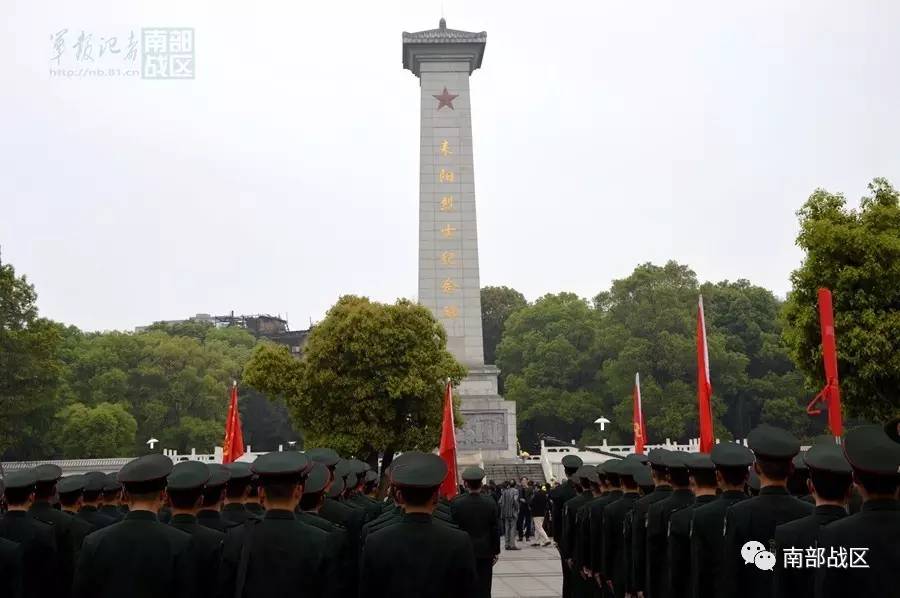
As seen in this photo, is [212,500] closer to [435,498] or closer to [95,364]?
[435,498]

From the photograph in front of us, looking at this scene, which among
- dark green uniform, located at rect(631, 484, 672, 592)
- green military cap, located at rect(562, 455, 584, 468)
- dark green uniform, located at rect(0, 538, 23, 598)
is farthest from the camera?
green military cap, located at rect(562, 455, 584, 468)

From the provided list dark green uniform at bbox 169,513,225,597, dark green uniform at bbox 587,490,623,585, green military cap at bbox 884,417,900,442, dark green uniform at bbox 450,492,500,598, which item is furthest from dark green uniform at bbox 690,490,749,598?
dark green uniform at bbox 450,492,500,598

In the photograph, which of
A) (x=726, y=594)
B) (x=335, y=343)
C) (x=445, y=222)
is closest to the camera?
(x=726, y=594)

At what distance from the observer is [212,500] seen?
5844 mm

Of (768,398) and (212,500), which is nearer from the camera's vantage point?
(212,500)

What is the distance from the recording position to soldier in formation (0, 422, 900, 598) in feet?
11.8

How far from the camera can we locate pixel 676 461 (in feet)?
22.3

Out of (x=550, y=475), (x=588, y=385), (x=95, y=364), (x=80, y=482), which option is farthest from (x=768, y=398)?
(x=80, y=482)

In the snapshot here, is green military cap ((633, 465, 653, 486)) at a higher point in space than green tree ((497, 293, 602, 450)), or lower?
lower

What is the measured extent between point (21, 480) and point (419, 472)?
3.39 metres

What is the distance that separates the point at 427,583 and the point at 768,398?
4725 centimetres

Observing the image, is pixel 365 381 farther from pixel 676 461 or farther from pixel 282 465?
pixel 282 465

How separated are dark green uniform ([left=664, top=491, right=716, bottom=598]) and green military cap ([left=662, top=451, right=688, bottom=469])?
68 cm

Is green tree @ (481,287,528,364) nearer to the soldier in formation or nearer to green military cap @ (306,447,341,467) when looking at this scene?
green military cap @ (306,447,341,467)
